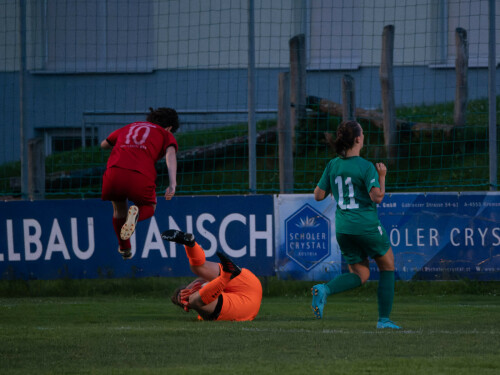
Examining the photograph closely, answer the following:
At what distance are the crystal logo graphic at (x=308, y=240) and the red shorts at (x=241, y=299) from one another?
242 cm

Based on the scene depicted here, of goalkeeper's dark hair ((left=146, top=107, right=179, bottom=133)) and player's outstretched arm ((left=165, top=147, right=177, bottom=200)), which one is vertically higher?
goalkeeper's dark hair ((left=146, top=107, right=179, bottom=133))

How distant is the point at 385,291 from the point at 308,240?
3697 mm

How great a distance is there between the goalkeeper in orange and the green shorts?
3.59 ft

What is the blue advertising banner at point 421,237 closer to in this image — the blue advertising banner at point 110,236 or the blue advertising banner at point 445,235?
the blue advertising banner at point 445,235

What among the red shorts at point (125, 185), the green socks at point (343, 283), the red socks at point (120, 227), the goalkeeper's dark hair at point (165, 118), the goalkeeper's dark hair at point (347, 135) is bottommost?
the green socks at point (343, 283)

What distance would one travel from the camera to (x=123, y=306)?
9820mm

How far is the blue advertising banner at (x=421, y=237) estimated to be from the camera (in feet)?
34.6

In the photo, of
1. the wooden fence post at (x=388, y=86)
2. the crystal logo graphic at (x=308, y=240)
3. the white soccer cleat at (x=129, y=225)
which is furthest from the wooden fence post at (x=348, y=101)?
the white soccer cleat at (x=129, y=225)

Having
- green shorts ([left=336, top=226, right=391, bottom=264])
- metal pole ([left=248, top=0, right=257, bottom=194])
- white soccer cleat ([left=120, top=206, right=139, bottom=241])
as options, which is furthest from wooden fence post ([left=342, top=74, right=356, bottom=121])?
green shorts ([left=336, top=226, right=391, bottom=264])

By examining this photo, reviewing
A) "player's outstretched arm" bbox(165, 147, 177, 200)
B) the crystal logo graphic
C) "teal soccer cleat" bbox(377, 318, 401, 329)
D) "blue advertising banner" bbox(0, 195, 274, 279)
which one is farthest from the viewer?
"blue advertising banner" bbox(0, 195, 274, 279)

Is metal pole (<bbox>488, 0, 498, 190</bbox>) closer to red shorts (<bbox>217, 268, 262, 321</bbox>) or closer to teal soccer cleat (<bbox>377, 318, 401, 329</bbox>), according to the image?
red shorts (<bbox>217, 268, 262, 321</bbox>)

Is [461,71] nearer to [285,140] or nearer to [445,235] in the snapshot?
[285,140]

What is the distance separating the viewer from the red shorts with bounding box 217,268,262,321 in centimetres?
812

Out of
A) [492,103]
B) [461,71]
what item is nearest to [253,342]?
[492,103]
